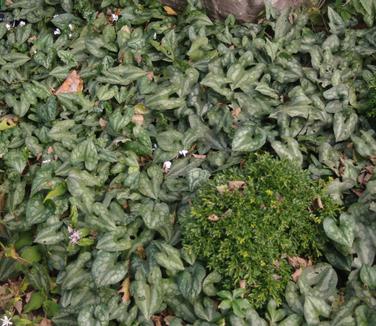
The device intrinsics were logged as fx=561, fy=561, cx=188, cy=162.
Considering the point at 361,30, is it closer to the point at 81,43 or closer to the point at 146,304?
the point at 81,43

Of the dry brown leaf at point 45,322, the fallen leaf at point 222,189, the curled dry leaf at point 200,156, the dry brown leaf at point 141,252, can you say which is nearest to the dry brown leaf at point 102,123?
the curled dry leaf at point 200,156

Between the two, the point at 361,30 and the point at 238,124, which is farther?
the point at 361,30

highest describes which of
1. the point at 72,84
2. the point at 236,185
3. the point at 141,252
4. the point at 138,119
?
the point at 236,185

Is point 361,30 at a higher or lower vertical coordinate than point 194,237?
higher

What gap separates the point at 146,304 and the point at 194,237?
17.6 inches

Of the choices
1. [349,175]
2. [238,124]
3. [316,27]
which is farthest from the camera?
[316,27]

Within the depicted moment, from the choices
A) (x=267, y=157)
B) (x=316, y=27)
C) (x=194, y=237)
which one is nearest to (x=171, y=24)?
(x=316, y=27)

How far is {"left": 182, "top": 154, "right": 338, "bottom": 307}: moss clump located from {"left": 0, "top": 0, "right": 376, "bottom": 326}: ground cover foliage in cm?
9

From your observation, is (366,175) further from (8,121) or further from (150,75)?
(8,121)

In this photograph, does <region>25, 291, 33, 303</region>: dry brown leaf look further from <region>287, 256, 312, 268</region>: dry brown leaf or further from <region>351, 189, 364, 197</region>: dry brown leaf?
<region>351, 189, 364, 197</region>: dry brown leaf

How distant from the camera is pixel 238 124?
12.1 ft

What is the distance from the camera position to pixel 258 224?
2842 mm

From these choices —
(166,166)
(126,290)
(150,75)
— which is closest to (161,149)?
(166,166)

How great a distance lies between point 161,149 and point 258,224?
1.06 metres
